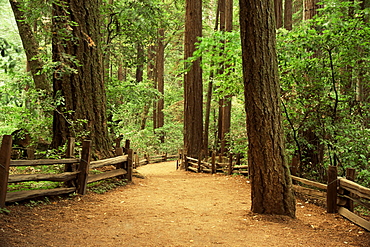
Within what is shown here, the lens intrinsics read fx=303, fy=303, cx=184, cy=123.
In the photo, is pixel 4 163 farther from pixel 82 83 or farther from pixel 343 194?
pixel 343 194

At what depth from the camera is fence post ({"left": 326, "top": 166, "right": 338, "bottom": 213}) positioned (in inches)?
252

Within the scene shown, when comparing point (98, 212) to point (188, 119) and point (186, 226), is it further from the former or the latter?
point (188, 119)

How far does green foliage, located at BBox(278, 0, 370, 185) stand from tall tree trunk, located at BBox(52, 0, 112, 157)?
527cm

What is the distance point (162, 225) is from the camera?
17.2 ft

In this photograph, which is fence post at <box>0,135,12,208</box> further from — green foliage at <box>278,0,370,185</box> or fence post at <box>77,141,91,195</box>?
green foliage at <box>278,0,370,185</box>

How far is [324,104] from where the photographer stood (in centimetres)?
791

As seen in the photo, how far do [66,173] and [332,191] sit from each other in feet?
18.8

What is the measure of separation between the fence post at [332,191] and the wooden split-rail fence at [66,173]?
5.37 m

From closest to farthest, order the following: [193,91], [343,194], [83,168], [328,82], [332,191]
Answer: [343,194], [332,191], [83,168], [328,82], [193,91]

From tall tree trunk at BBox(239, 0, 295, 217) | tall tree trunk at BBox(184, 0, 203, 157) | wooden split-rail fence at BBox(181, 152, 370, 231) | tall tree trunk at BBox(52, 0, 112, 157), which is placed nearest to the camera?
wooden split-rail fence at BBox(181, 152, 370, 231)

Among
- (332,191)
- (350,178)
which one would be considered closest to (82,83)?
(332,191)

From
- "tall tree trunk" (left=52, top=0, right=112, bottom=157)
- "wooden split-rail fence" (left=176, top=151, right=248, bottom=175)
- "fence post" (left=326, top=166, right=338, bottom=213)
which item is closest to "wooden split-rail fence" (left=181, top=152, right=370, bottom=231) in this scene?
"fence post" (left=326, top=166, right=338, bottom=213)

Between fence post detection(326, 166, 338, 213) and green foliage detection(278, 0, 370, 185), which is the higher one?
green foliage detection(278, 0, 370, 185)

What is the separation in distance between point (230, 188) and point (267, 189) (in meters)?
4.12
